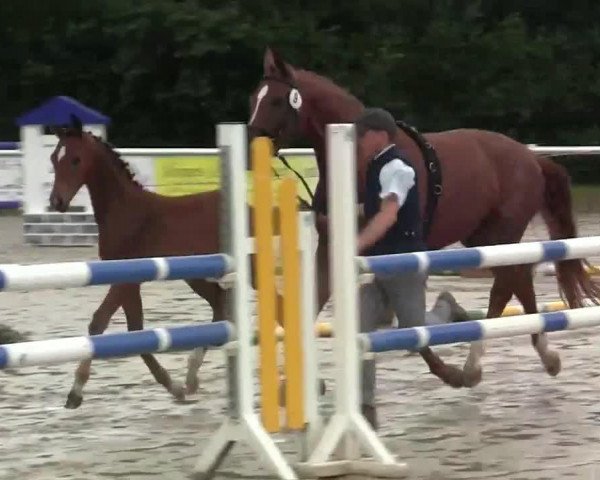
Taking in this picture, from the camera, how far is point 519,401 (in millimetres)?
7953

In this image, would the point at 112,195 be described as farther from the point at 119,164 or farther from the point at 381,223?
the point at 381,223

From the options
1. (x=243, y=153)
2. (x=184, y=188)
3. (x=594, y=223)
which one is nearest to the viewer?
(x=243, y=153)

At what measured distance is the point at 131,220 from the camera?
8523 mm

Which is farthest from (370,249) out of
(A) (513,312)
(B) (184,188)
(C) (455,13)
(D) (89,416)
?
(C) (455,13)

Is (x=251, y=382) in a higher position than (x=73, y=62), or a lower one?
higher

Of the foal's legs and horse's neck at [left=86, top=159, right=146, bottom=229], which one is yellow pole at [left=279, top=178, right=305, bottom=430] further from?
horse's neck at [left=86, top=159, right=146, bottom=229]

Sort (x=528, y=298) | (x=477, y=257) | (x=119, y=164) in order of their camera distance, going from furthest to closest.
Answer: (x=528, y=298) → (x=119, y=164) → (x=477, y=257)

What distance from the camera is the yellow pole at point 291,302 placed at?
5.95m

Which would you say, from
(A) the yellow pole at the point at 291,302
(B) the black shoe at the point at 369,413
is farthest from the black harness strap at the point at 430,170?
(A) the yellow pole at the point at 291,302

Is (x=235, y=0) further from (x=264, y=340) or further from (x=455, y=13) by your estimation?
(x=264, y=340)

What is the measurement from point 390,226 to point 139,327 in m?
2.38

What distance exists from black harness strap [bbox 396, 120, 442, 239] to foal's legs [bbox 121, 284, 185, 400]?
65.7 inches

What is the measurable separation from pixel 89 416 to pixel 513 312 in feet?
11.8

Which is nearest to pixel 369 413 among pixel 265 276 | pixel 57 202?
pixel 265 276
